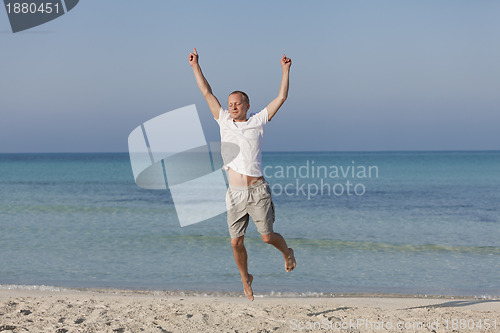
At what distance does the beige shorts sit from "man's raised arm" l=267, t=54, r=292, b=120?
788 millimetres

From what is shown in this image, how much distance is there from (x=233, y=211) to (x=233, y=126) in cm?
93

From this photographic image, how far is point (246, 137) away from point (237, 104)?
362 mm

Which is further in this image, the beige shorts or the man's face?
the beige shorts

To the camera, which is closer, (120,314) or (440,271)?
(120,314)

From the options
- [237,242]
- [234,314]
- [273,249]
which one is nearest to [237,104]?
[237,242]

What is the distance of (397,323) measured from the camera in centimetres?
647

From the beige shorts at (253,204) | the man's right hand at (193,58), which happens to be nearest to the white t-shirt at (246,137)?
the beige shorts at (253,204)

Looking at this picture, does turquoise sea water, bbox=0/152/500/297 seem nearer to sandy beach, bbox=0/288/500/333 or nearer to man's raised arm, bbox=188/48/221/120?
sandy beach, bbox=0/288/500/333

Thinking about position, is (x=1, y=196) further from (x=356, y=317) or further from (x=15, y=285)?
(x=356, y=317)

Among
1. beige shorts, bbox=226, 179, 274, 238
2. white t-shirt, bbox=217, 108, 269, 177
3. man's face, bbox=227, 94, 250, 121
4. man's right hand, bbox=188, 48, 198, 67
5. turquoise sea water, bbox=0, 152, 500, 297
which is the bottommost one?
turquoise sea water, bbox=0, 152, 500, 297

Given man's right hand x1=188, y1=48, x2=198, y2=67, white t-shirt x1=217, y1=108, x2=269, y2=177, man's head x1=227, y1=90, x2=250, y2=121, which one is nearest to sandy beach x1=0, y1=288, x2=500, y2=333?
white t-shirt x1=217, y1=108, x2=269, y2=177

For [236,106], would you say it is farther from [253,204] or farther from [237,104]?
[253,204]

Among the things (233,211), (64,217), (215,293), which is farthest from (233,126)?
(64,217)

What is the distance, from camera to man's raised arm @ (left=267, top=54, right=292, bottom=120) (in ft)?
19.3
